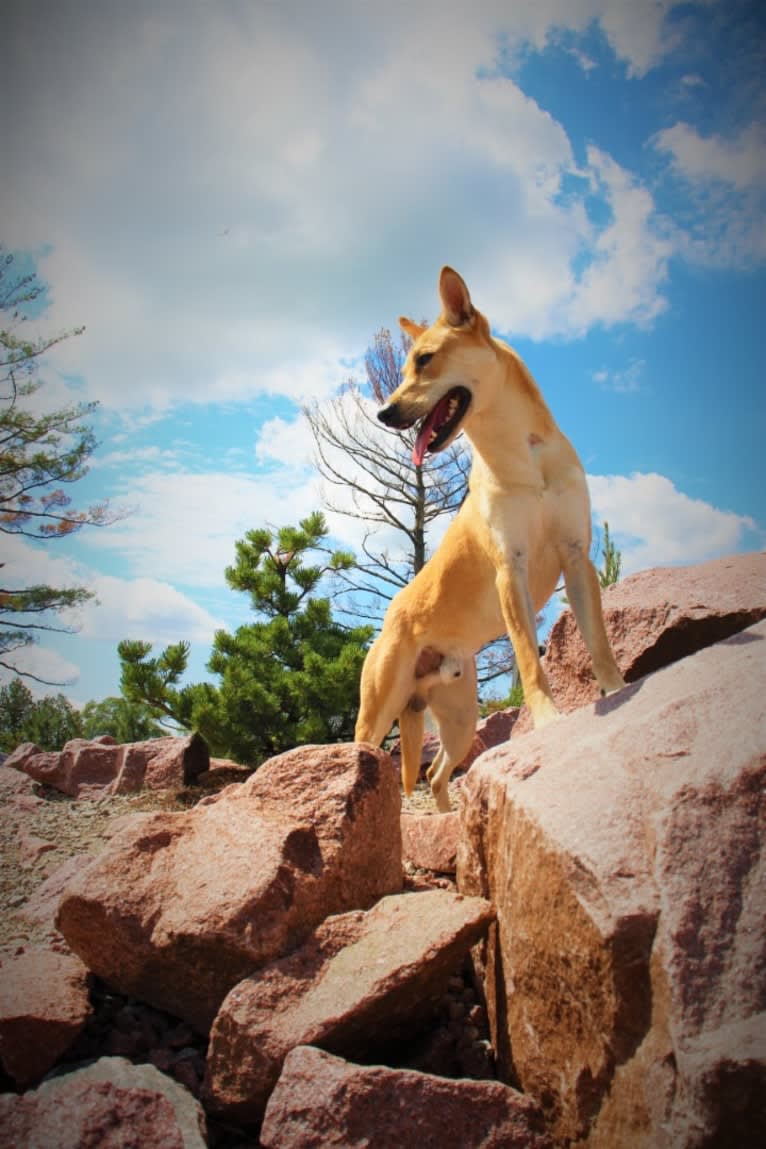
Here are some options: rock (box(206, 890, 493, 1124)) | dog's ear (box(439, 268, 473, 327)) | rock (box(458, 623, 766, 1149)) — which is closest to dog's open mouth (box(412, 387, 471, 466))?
dog's ear (box(439, 268, 473, 327))

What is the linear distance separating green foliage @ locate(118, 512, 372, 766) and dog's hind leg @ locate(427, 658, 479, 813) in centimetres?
430

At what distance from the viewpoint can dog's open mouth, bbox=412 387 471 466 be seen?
3357 mm

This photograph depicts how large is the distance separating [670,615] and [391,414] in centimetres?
211

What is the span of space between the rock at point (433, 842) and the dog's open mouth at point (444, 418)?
1.82 m

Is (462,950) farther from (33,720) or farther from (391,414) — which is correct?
(33,720)

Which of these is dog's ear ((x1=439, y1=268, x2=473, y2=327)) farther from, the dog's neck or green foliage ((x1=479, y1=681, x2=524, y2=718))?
green foliage ((x1=479, y1=681, x2=524, y2=718))

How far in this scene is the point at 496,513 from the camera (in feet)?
11.5

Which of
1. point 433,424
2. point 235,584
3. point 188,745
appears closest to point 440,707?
point 433,424

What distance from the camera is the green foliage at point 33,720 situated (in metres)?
13.0

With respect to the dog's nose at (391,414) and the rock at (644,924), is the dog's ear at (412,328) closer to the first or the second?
the dog's nose at (391,414)

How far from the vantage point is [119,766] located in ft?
28.3

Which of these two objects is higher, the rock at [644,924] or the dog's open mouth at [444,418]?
the dog's open mouth at [444,418]

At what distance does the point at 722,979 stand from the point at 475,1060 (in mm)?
1119

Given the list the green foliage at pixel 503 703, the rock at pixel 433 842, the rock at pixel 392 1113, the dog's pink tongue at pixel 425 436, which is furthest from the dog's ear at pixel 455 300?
the green foliage at pixel 503 703
